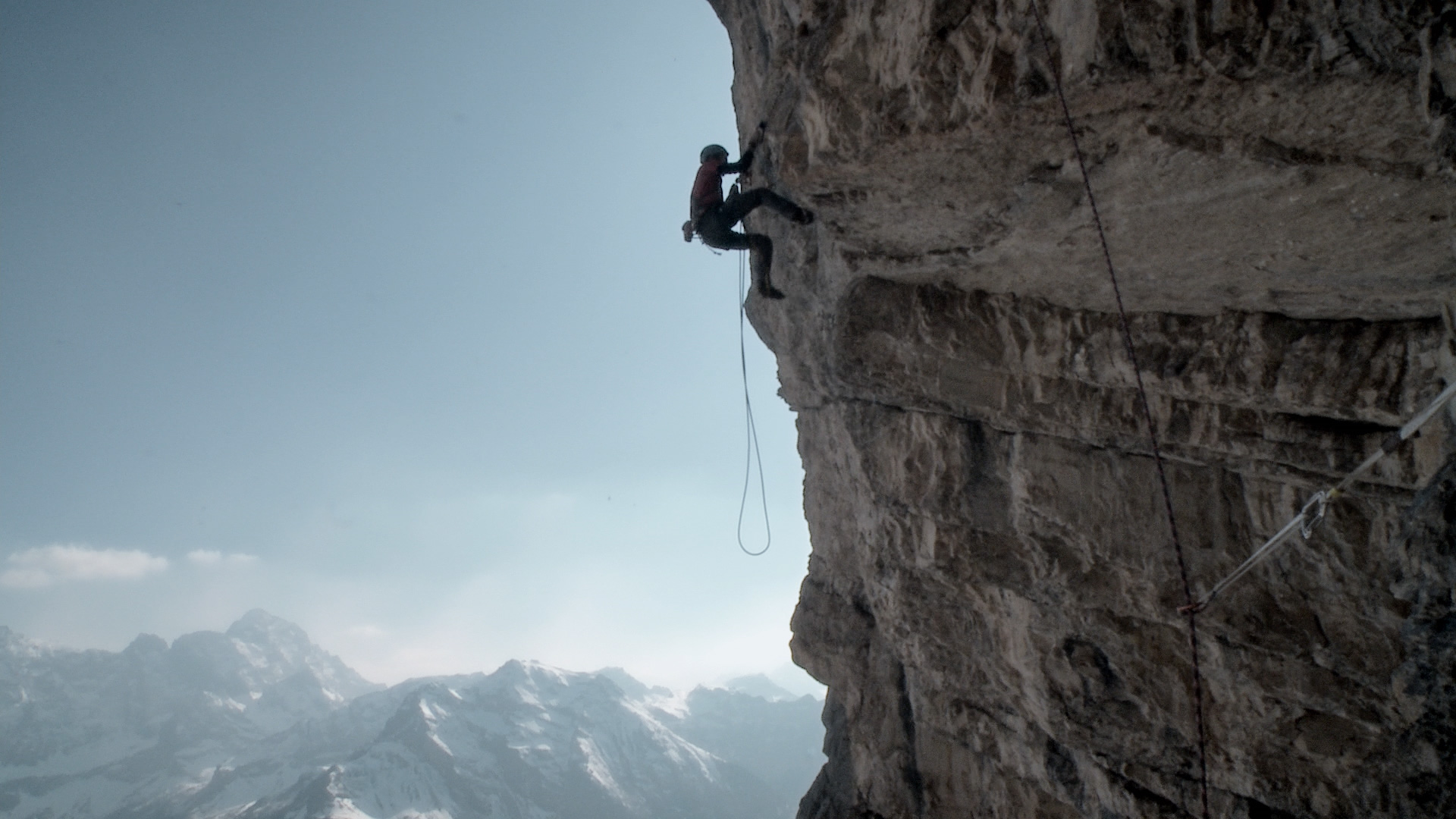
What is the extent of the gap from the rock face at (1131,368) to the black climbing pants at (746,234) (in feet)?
0.94

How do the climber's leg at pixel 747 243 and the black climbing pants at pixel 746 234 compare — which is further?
the climber's leg at pixel 747 243

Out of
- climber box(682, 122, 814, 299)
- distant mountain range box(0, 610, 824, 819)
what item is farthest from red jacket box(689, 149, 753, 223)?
distant mountain range box(0, 610, 824, 819)

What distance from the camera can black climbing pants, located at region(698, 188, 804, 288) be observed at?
22.1 feet

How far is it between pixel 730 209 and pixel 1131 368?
13.7 ft

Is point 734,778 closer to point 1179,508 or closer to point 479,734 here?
point 479,734

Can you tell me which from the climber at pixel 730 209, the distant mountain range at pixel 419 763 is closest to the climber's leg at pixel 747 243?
the climber at pixel 730 209

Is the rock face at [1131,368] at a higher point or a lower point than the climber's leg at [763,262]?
lower

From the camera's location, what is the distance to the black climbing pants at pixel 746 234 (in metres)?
6.74

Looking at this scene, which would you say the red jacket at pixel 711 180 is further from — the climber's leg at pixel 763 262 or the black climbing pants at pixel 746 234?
the climber's leg at pixel 763 262

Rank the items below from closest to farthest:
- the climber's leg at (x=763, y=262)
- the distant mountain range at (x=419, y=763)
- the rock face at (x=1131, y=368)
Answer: the rock face at (x=1131, y=368) → the climber's leg at (x=763, y=262) → the distant mountain range at (x=419, y=763)

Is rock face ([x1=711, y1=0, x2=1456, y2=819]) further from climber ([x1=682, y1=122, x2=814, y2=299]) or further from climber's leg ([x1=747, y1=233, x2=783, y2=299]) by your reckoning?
climber ([x1=682, y1=122, x2=814, y2=299])

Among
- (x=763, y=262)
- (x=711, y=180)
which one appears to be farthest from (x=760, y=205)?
(x=763, y=262)

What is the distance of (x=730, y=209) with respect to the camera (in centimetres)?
711

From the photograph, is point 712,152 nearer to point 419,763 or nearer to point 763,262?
point 763,262
